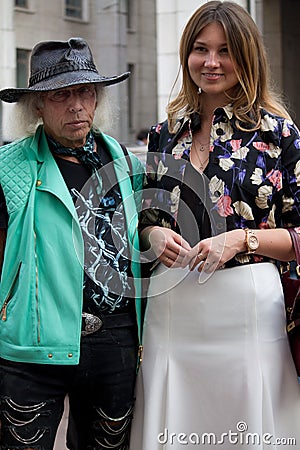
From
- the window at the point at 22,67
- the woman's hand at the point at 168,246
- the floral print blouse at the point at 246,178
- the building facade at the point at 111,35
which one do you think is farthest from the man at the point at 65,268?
the window at the point at 22,67

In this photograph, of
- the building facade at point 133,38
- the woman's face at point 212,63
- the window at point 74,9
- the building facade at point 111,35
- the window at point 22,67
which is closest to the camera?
the woman's face at point 212,63

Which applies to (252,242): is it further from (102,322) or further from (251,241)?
(102,322)

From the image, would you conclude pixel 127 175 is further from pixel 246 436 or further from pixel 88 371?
pixel 246 436

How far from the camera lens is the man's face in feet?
8.60

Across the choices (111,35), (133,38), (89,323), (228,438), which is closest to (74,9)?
(133,38)

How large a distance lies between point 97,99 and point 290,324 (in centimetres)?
104

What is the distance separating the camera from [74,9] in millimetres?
22422

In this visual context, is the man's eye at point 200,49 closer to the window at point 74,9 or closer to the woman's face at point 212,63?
the woman's face at point 212,63

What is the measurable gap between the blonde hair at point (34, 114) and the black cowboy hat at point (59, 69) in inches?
1.4

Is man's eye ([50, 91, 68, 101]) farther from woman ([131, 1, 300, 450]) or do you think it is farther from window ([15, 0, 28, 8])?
window ([15, 0, 28, 8])

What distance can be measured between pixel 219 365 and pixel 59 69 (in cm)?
113

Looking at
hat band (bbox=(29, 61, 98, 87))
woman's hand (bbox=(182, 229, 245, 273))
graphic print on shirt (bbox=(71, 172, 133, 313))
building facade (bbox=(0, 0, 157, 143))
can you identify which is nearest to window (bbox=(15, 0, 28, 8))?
building facade (bbox=(0, 0, 157, 143))

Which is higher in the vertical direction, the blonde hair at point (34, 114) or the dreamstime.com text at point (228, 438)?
the blonde hair at point (34, 114)

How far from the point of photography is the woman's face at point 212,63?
2625 mm
